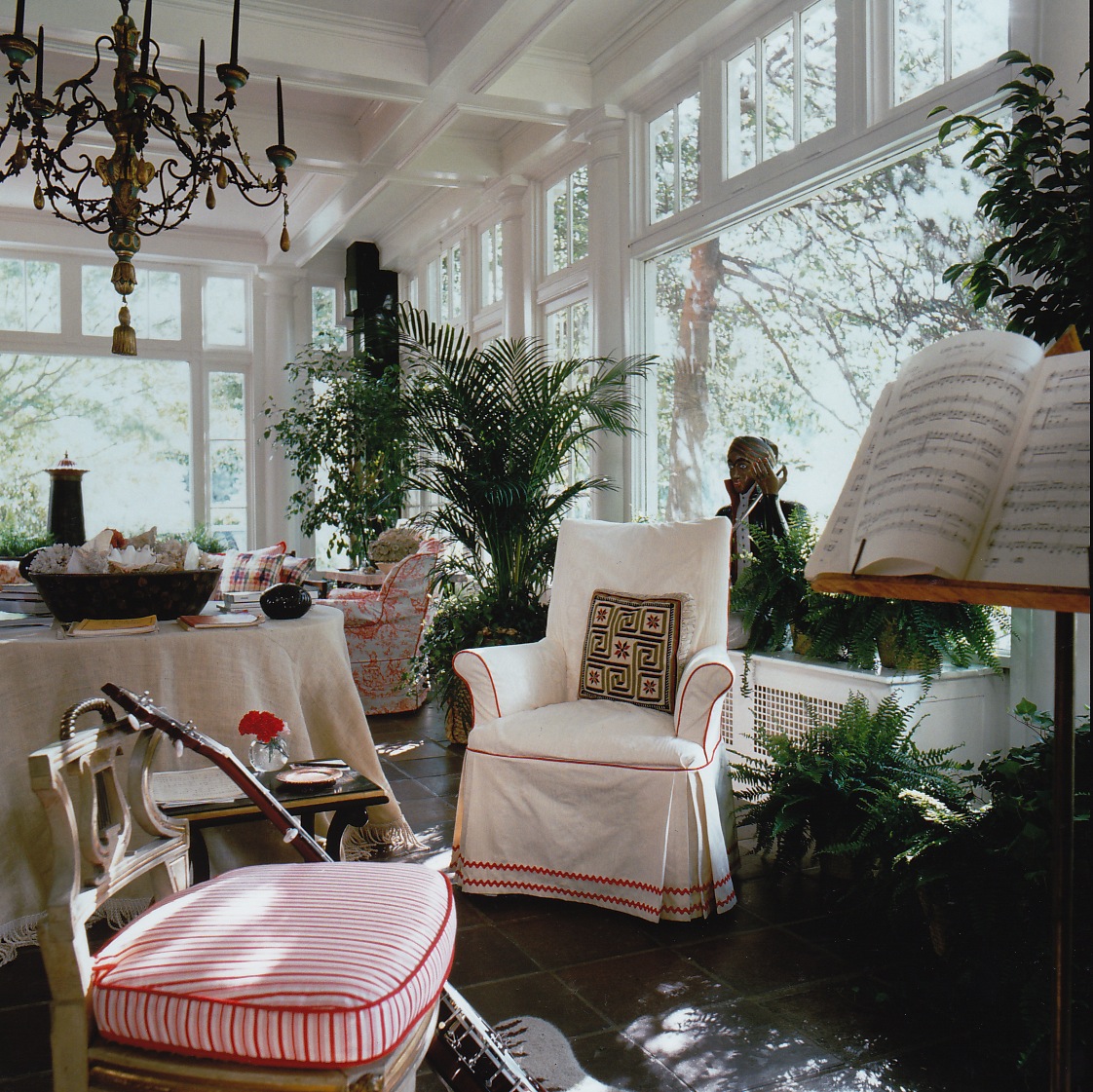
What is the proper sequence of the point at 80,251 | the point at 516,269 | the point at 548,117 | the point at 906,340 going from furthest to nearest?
1. the point at 80,251
2. the point at 516,269
3. the point at 548,117
4. the point at 906,340

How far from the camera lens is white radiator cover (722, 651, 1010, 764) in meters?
3.21

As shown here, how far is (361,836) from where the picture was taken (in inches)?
128

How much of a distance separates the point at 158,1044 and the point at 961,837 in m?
1.79

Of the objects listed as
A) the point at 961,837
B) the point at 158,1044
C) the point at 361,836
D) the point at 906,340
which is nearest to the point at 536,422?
the point at 906,340

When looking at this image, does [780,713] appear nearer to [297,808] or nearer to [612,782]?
[612,782]

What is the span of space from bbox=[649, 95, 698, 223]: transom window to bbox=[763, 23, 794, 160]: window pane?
56 centimetres

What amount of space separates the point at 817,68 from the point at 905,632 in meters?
2.31

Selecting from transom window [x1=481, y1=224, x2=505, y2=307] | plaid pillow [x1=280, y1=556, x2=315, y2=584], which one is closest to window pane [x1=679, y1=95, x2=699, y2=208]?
transom window [x1=481, y1=224, x2=505, y2=307]

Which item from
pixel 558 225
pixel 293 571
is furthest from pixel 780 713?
pixel 558 225

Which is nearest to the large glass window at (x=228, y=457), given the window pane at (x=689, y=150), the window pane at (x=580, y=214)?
the window pane at (x=580, y=214)

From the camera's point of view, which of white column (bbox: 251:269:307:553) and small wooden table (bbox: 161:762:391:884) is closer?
small wooden table (bbox: 161:762:391:884)

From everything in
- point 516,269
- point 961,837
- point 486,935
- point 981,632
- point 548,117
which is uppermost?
point 548,117

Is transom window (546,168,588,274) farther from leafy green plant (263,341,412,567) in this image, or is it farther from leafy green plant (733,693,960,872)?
leafy green plant (733,693,960,872)

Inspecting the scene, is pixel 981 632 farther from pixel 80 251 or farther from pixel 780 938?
pixel 80 251
